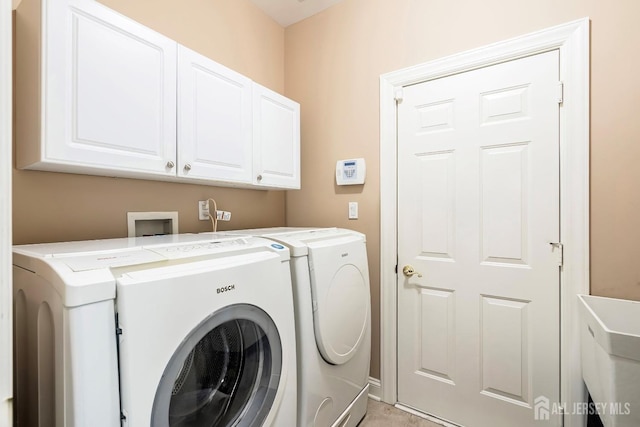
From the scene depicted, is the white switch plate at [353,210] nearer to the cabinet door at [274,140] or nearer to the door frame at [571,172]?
the cabinet door at [274,140]

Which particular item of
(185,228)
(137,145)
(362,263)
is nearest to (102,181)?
(137,145)

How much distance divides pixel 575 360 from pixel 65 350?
204 centimetres

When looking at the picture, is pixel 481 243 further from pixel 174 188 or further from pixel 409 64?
pixel 174 188

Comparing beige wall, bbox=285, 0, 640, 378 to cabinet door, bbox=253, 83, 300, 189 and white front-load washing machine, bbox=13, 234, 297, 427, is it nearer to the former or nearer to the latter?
cabinet door, bbox=253, 83, 300, 189

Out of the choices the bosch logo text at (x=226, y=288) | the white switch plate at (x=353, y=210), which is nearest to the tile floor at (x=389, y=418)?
the white switch plate at (x=353, y=210)

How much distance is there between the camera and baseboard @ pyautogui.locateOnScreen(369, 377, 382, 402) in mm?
2045

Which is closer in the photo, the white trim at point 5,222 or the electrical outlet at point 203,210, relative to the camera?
the white trim at point 5,222

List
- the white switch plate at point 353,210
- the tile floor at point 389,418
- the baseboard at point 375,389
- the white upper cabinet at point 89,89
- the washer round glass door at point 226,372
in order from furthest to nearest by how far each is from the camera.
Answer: the white switch plate at point 353,210
the baseboard at point 375,389
the tile floor at point 389,418
the white upper cabinet at point 89,89
the washer round glass door at point 226,372

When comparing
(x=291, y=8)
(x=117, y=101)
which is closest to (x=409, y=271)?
(x=117, y=101)

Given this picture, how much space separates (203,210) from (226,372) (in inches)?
42.8

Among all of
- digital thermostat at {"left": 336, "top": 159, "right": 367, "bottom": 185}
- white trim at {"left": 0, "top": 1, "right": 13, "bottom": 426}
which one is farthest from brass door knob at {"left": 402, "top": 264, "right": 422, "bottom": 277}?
white trim at {"left": 0, "top": 1, "right": 13, "bottom": 426}

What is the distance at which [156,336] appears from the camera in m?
0.77

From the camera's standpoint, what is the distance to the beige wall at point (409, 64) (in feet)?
4.55

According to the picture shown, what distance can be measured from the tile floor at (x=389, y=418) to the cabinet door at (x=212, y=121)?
5.34ft
